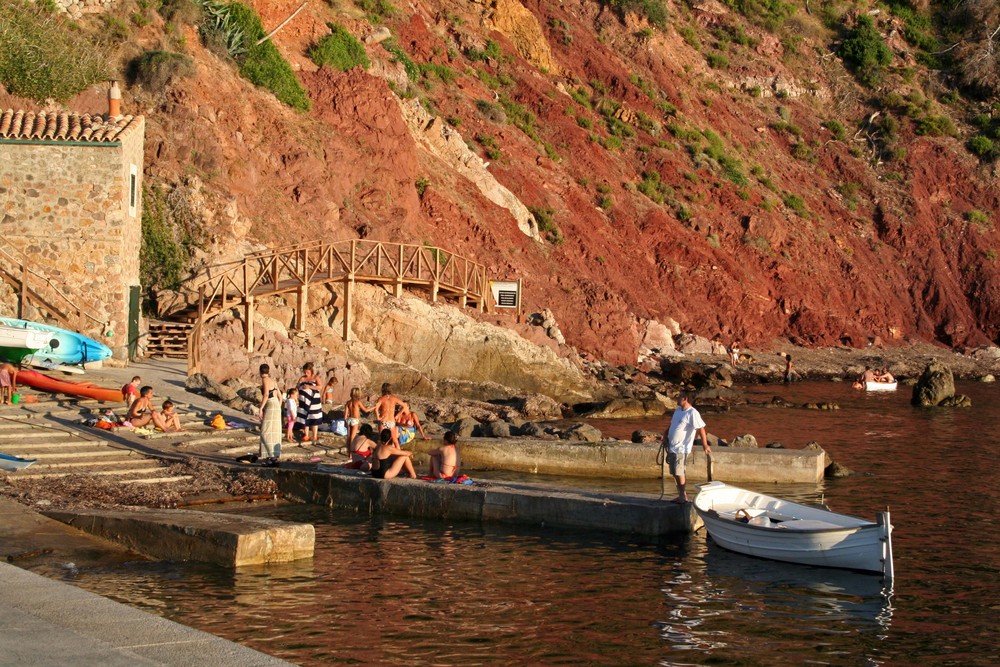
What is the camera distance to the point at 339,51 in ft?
142

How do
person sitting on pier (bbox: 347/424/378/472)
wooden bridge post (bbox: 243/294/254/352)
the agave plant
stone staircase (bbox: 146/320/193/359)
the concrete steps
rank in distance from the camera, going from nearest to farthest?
the concrete steps
person sitting on pier (bbox: 347/424/378/472)
stone staircase (bbox: 146/320/193/359)
wooden bridge post (bbox: 243/294/254/352)
the agave plant

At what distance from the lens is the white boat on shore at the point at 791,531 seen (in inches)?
514

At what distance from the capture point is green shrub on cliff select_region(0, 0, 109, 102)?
2995 cm

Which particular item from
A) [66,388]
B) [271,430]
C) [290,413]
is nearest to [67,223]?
[66,388]

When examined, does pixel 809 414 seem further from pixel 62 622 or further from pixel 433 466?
pixel 62 622

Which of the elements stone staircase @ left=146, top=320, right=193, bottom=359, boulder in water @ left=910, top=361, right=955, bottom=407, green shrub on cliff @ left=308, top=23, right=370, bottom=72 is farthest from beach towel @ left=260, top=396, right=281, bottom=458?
green shrub on cliff @ left=308, top=23, right=370, bottom=72

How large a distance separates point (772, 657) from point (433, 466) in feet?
24.8

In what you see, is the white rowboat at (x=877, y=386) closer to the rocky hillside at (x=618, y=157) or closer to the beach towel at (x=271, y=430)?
the rocky hillside at (x=618, y=157)

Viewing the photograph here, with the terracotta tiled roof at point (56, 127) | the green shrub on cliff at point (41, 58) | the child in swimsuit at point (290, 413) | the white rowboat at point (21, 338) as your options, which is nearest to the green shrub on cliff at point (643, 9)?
the green shrub on cliff at point (41, 58)

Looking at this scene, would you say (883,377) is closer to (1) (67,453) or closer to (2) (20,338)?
(2) (20,338)

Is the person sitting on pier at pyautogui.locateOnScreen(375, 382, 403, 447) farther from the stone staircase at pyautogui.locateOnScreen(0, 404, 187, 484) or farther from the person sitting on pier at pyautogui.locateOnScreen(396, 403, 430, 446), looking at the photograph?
the stone staircase at pyautogui.locateOnScreen(0, 404, 187, 484)

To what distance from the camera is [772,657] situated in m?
10.2

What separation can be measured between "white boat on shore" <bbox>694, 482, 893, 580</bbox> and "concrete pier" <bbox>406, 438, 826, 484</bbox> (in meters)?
4.36

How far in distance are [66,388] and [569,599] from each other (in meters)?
11.8
